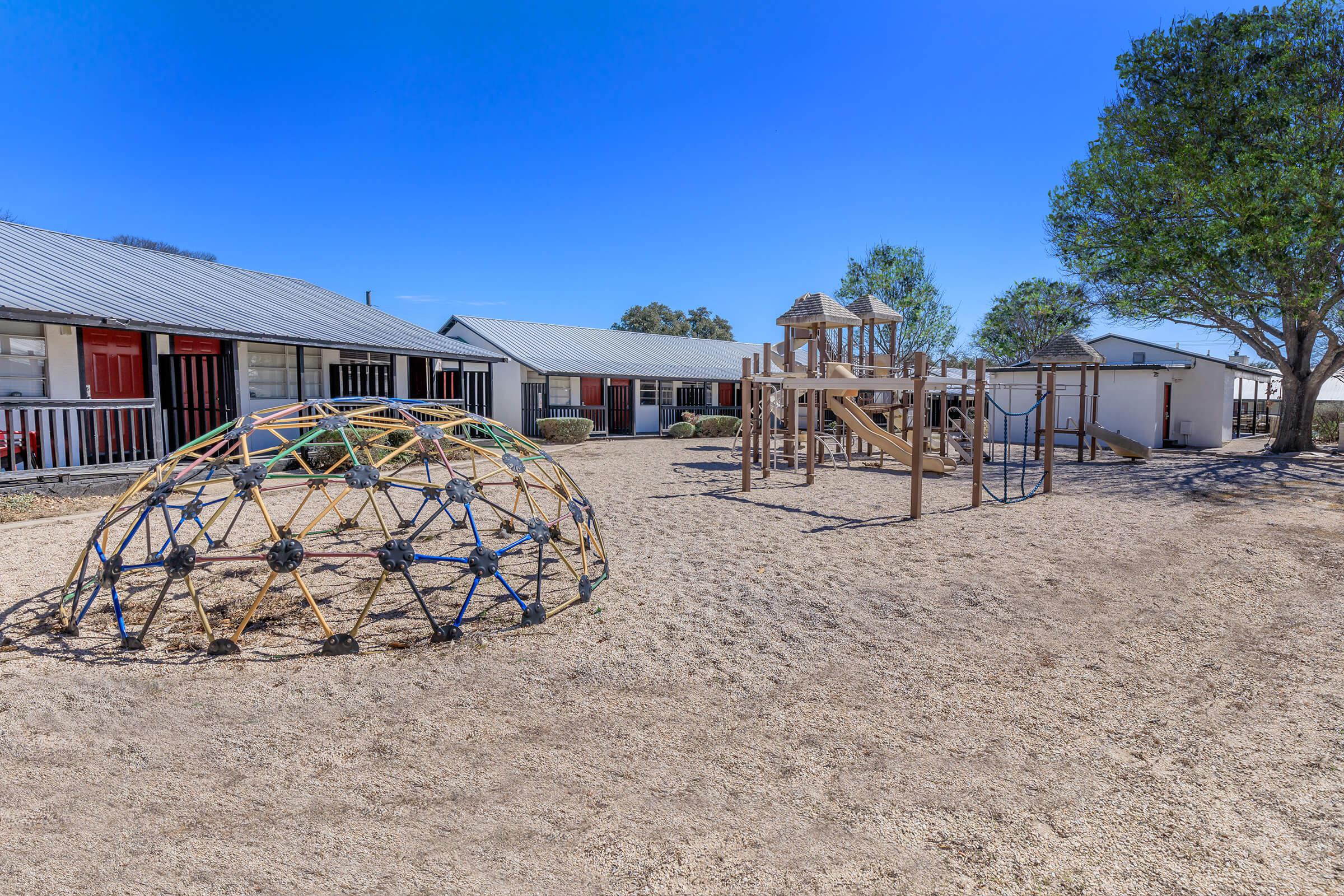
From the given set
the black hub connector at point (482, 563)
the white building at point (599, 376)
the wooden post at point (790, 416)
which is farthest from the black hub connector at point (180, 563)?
the white building at point (599, 376)

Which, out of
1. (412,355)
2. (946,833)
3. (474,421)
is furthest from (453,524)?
(412,355)

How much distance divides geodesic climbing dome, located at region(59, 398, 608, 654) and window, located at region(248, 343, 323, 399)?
6.79m

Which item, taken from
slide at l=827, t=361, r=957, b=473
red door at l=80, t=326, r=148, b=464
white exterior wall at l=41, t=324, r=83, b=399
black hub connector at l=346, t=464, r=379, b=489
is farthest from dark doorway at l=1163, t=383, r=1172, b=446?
white exterior wall at l=41, t=324, r=83, b=399

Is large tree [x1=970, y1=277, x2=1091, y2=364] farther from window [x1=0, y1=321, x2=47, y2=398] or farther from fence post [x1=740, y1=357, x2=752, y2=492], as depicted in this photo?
window [x1=0, y1=321, x2=47, y2=398]

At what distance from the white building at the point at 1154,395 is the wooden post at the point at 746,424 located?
13290 mm

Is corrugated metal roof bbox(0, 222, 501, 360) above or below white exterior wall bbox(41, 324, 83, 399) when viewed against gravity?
above

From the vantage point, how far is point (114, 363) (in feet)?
43.7

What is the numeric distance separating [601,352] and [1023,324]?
26.1m

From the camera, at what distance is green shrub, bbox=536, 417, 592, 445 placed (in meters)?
23.6

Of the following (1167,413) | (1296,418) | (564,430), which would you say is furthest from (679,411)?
(1296,418)

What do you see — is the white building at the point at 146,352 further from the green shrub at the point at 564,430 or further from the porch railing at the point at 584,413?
the porch railing at the point at 584,413

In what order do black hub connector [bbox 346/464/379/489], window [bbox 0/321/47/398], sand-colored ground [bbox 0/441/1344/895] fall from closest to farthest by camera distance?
sand-colored ground [bbox 0/441/1344/895] → black hub connector [bbox 346/464/379/489] → window [bbox 0/321/47/398]

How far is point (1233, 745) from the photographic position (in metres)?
3.71

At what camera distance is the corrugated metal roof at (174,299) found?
1131 centimetres
